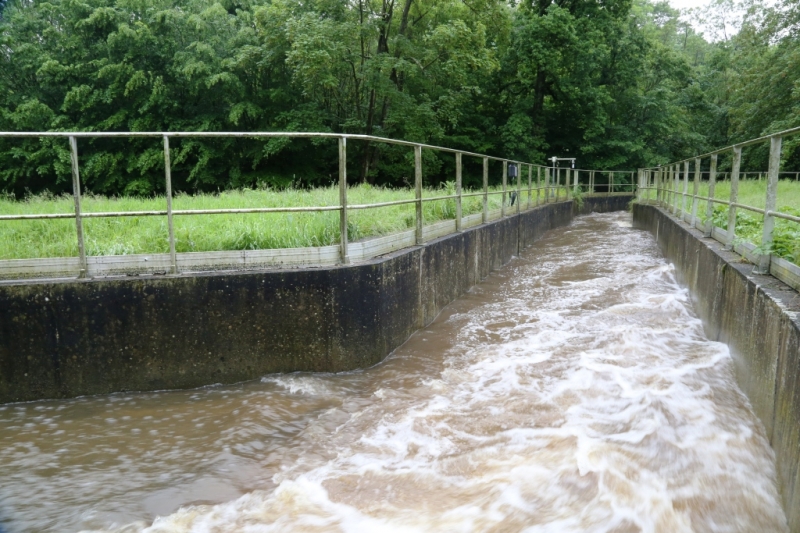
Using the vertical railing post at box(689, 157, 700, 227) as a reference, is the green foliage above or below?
below

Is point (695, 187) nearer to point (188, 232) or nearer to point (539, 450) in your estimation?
point (539, 450)

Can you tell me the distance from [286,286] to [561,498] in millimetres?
2828

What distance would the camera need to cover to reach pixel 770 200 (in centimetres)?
472

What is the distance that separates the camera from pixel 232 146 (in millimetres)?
26281

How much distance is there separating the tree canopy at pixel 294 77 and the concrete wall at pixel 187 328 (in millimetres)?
15859

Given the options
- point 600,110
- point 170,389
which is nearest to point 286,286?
point 170,389

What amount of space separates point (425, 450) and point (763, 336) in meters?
2.57

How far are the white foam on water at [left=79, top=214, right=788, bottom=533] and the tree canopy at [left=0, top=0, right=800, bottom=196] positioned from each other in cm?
1605

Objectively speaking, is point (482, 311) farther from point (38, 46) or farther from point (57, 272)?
point (38, 46)

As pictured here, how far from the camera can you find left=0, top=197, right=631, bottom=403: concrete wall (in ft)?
15.5

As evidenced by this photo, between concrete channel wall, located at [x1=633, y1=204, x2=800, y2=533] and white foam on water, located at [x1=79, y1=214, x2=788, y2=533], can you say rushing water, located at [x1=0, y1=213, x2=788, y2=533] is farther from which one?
concrete channel wall, located at [x1=633, y1=204, x2=800, y2=533]

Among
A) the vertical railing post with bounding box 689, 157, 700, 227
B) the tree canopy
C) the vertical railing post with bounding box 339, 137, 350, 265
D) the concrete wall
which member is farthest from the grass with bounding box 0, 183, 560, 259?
the tree canopy

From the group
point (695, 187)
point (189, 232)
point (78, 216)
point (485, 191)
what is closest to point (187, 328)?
point (189, 232)

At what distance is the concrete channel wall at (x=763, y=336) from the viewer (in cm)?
337
